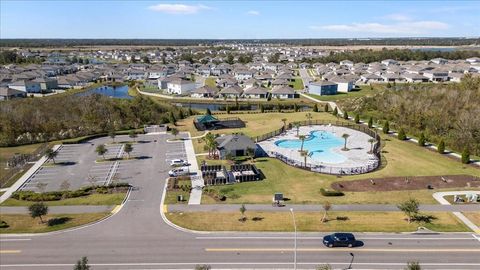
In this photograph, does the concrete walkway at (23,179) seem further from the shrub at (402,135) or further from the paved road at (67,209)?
the shrub at (402,135)

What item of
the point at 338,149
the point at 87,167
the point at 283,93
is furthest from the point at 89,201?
the point at 283,93

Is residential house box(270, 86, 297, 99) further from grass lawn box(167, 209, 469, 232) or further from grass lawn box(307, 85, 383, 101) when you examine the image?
grass lawn box(167, 209, 469, 232)

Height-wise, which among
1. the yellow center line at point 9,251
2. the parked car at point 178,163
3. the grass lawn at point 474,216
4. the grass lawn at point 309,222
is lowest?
the yellow center line at point 9,251

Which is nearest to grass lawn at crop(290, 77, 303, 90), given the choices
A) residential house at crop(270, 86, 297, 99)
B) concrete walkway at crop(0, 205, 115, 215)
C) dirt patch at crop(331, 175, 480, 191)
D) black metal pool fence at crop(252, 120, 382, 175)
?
residential house at crop(270, 86, 297, 99)

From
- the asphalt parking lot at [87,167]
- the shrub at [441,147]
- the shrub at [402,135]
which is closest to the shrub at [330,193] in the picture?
the asphalt parking lot at [87,167]

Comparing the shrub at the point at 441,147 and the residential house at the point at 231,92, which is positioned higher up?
the residential house at the point at 231,92

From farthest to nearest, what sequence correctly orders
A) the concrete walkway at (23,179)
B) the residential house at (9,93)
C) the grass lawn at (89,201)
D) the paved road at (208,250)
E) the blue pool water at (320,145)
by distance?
→ 1. the residential house at (9,93)
2. the blue pool water at (320,145)
3. the concrete walkway at (23,179)
4. the grass lawn at (89,201)
5. the paved road at (208,250)
